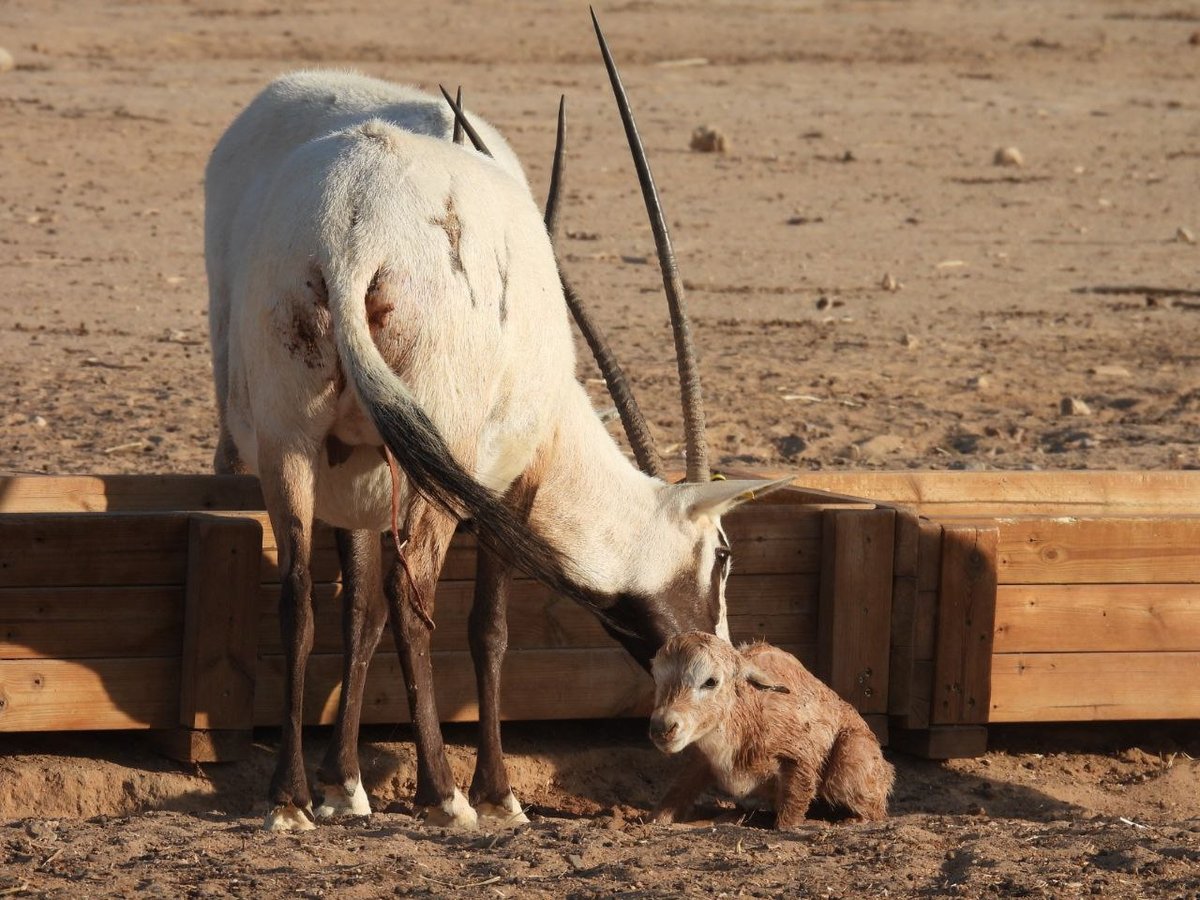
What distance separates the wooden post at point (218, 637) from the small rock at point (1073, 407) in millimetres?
5593

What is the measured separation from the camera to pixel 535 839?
450cm

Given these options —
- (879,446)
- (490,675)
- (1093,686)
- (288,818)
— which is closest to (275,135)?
(490,675)

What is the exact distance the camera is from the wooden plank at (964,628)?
230 inches

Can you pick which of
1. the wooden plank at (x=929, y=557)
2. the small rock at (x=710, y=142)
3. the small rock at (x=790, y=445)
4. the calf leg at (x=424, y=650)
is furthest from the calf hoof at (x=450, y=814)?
the small rock at (x=710, y=142)

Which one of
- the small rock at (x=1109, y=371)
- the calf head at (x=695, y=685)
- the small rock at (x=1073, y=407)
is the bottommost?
the small rock at (x=1073, y=407)

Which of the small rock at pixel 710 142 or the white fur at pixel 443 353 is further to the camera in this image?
the small rock at pixel 710 142

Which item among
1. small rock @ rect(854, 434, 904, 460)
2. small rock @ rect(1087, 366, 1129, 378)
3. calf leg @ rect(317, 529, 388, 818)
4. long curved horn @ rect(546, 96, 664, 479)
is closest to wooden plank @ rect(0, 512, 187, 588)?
calf leg @ rect(317, 529, 388, 818)

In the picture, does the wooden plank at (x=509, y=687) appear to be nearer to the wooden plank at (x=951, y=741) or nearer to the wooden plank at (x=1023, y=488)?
the wooden plank at (x=951, y=741)

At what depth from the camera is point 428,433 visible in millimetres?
4602

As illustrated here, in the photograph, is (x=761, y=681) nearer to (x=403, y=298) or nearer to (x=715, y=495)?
(x=715, y=495)

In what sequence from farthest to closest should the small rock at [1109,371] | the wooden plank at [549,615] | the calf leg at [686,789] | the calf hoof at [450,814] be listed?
the small rock at [1109,371]
the wooden plank at [549,615]
the calf leg at [686,789]
the calf hoof at [450,814]

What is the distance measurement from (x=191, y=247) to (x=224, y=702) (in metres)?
7.96

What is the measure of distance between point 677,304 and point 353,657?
1.33 metres

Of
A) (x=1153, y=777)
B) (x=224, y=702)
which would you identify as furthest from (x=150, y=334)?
(x=1153, y=777)
